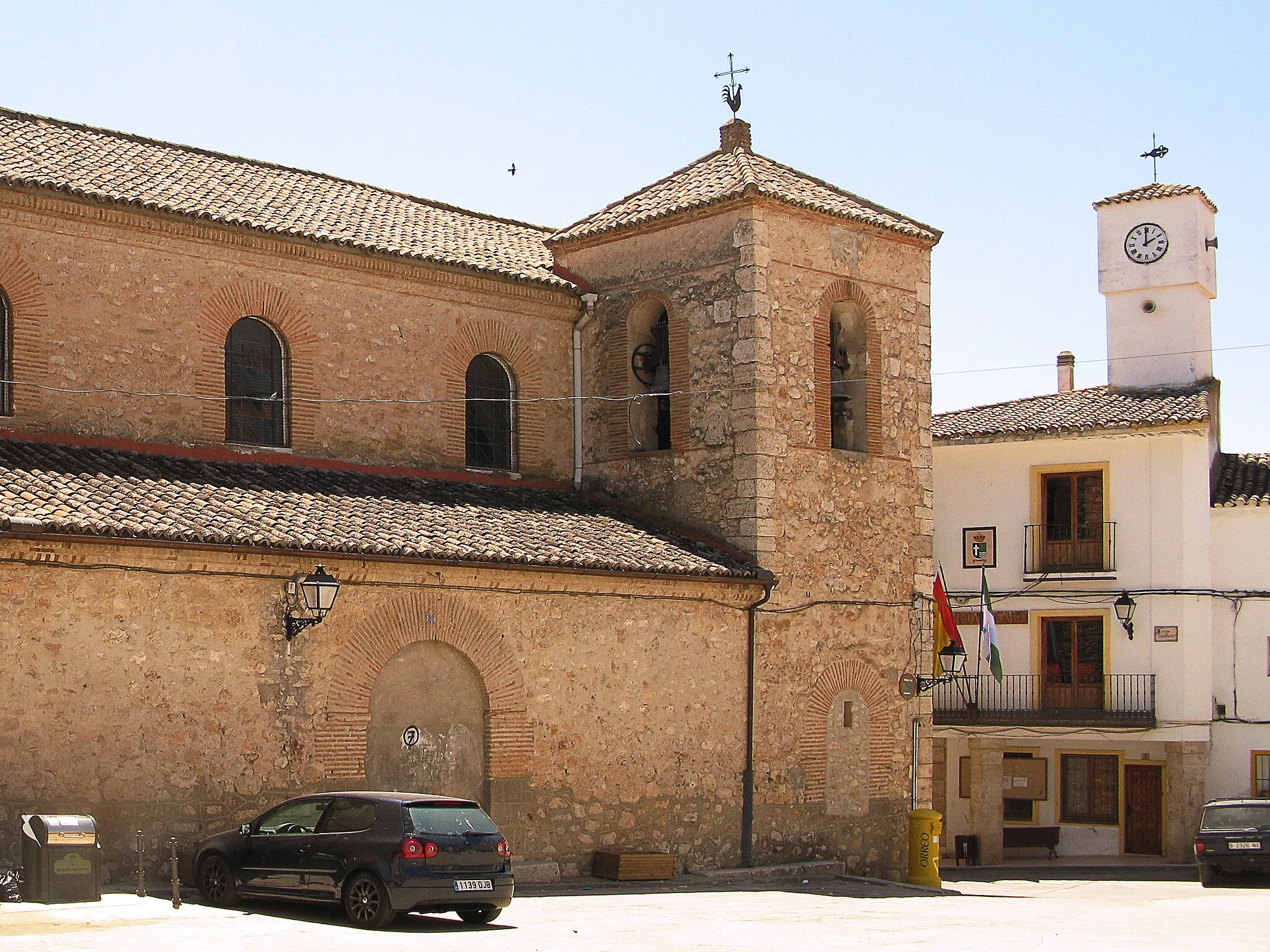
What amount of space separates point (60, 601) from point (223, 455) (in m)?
4.41

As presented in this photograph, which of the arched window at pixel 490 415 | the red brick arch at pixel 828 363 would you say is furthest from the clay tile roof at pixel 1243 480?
the arched window at pixel 490 415

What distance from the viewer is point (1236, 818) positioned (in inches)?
857

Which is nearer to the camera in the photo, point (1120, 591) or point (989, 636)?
point (989, 636)

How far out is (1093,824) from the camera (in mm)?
28000

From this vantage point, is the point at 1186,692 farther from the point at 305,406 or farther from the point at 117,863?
Answer: the point at 117,863

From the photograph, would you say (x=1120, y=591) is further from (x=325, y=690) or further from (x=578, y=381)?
(x=325, y=690)

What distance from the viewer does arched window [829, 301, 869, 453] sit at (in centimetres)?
2153

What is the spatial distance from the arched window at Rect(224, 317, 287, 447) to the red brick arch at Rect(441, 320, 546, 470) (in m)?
2.14

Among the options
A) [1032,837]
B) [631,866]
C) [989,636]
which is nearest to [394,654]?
[631,866]

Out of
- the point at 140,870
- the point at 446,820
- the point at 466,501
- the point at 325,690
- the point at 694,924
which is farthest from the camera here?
the point at 466,501

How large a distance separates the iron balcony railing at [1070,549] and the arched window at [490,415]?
417 inches

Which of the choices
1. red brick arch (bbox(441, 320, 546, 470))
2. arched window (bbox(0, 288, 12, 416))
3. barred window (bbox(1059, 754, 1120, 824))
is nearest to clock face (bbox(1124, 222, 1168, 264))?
barred window (bbox(1059, 754, 1120, 824))

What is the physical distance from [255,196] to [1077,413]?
1447cm

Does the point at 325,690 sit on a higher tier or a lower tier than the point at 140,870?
higher
